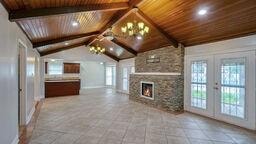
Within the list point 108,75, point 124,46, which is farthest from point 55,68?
point 124,46

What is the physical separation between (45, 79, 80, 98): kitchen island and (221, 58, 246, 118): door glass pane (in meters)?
8.36

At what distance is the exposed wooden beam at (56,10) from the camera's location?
10.5 feet

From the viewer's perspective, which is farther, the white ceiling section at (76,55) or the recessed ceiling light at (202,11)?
the white ceiling section at (76,55)

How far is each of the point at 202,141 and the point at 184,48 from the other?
12.6 ft

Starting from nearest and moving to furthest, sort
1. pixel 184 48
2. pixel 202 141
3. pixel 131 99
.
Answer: pixel 202 141 → pixel 184 48 → pixel 131 99

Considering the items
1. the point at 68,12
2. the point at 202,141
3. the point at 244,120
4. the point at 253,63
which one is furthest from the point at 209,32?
the point at 68,12

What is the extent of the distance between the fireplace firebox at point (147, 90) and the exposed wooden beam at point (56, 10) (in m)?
3.98

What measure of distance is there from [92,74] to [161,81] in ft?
32.1

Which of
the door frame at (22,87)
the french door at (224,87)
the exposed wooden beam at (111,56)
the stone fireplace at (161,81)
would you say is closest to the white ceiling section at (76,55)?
the exposed wooden beam at (111,56)

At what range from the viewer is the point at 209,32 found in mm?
5121

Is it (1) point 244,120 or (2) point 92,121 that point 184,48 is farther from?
(2) point 92,121

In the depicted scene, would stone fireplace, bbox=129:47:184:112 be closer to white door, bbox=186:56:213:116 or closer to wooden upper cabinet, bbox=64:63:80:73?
white door, bbox=186:56:213:116

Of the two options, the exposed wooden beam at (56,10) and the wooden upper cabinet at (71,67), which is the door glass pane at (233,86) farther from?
the wooden upper cabinet at (71,67)

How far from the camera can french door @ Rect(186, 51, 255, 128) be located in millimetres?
4480
